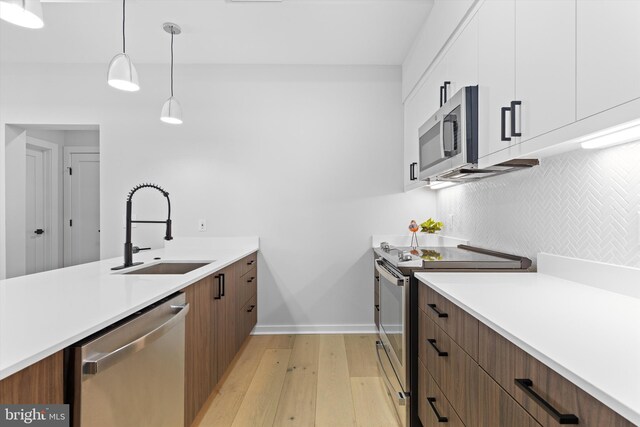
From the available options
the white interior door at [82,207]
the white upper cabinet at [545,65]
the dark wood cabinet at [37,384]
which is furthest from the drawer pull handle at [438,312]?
the white interior door at [82,207]

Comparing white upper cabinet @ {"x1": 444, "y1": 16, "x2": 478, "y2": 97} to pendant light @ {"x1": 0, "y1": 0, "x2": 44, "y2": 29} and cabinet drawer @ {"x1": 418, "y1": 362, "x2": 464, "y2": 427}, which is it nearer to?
cabinet drawer @ {"x1": 418, "y1": 362, "x2": 464, "y2": 427}

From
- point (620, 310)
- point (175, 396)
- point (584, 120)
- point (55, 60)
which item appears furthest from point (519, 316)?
point (55, 60)

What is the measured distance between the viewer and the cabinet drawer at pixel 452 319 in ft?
3.57

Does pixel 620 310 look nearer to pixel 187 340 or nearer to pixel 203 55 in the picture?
pixel 187 340

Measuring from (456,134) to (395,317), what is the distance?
1.06 m

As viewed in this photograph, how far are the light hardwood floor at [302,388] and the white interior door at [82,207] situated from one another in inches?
115

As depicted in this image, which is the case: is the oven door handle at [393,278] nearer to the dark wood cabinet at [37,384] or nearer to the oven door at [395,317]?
the oven door at [395,317]

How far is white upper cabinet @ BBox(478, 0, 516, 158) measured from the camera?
4.44 ft

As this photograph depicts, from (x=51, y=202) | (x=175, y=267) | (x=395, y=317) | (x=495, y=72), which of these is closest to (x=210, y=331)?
(x=175, y=267)

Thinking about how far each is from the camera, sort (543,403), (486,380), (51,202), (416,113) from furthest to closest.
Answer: (51,202) → (416,113) → (486,380) → (543,403)

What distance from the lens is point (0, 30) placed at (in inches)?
104

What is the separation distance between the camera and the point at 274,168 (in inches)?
127

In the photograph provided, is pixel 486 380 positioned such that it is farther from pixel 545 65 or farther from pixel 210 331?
pixel 210 331

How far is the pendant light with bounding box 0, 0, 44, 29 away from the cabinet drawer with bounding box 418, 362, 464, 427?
2.13 meters
